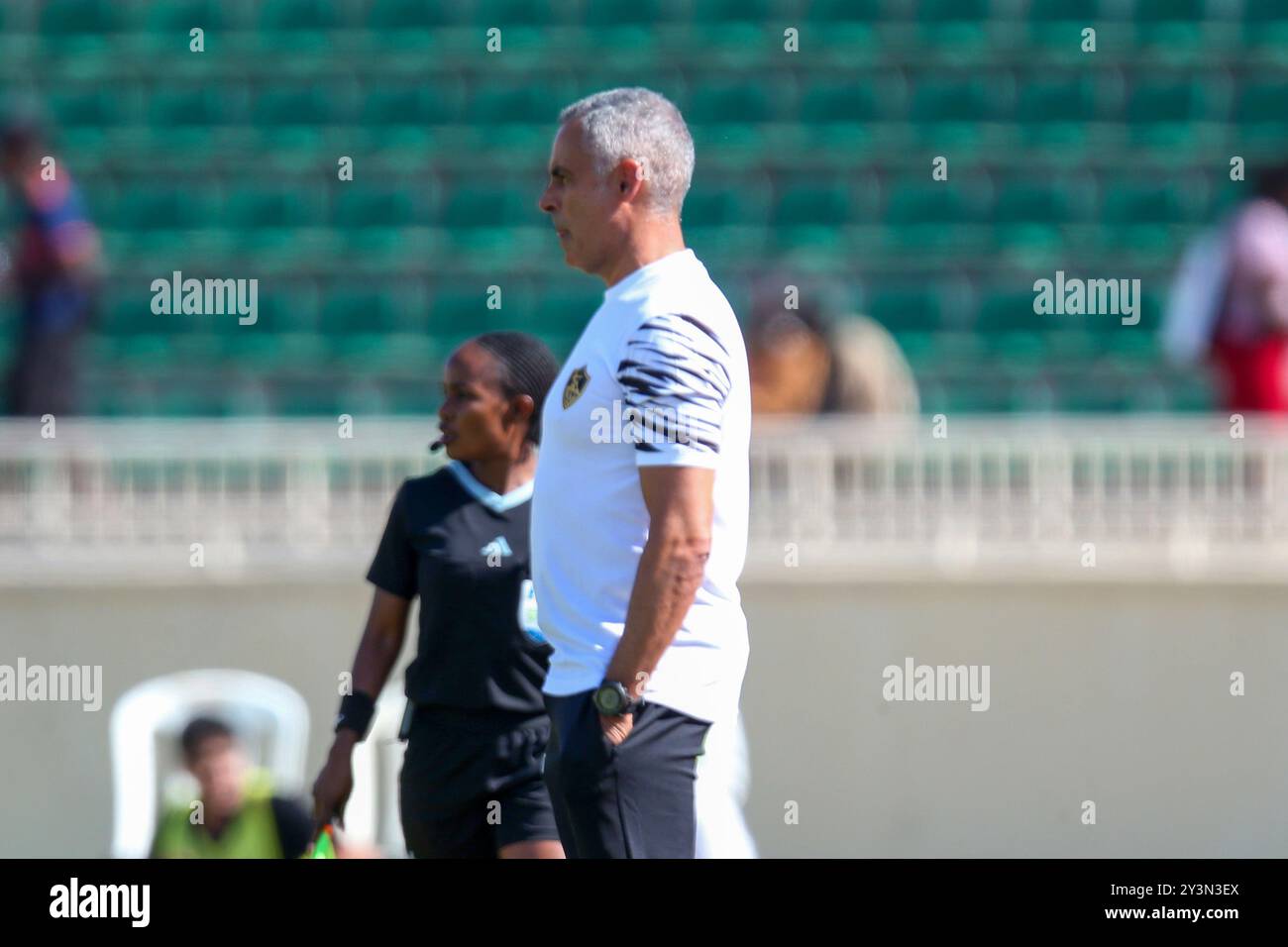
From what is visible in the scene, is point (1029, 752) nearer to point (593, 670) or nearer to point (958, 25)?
point (593, 670)

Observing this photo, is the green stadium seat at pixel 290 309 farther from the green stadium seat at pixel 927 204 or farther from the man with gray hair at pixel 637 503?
the man with gray hair at pixel 637 503

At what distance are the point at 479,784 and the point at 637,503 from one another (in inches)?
39.7

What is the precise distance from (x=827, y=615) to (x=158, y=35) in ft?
19.2

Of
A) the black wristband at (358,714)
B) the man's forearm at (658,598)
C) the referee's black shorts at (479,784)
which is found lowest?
the referee's black shorts at (479,784)

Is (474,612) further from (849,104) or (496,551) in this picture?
(849,104)

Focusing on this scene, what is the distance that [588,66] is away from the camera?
1093cm

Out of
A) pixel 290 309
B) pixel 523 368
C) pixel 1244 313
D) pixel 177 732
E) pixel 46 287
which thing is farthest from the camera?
pixel 290 309

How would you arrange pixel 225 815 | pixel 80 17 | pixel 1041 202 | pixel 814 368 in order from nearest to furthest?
pixel 225 815 < pixel 814 368 < pixel 1041 202 < pixel 80 17

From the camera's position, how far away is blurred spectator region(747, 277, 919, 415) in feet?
26.9

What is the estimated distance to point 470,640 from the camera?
14.4 ft

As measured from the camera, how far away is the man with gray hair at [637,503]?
3543mm

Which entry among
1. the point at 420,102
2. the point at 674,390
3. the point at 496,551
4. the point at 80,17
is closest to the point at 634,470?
the point at 674,390

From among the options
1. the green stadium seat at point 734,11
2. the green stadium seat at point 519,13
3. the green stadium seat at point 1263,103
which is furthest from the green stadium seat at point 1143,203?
the green stadium seat at point 519,13
